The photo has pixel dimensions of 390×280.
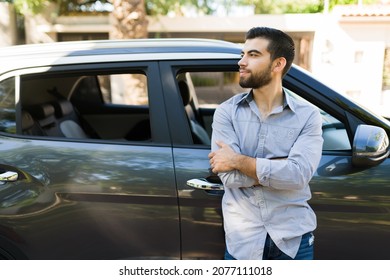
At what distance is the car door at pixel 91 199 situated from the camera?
2096 mm

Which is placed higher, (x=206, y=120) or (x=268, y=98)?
(x=268, y=98)

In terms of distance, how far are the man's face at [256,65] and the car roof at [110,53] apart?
19.2 inches

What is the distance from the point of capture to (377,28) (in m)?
11.7

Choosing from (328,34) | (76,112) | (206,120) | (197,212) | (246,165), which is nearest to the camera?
(246,165)

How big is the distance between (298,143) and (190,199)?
0.66 m

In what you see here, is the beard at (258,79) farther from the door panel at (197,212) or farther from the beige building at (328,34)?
the beige building at (328,34)

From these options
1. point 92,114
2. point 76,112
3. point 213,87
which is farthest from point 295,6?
point 76,112

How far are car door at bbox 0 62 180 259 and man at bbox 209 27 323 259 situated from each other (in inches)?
17.8

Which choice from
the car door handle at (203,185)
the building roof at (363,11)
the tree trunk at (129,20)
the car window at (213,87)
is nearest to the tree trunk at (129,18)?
the tree trunk at (129,20)

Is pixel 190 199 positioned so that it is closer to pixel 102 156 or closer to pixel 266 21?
pixel 102 156

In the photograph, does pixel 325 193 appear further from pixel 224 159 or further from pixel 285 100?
pixel 224 159

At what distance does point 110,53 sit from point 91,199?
2.61 ft

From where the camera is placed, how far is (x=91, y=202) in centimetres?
210

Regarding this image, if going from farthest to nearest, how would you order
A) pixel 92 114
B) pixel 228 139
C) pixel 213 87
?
pixel 213 87
pixel 92 114
pixel 228 139
